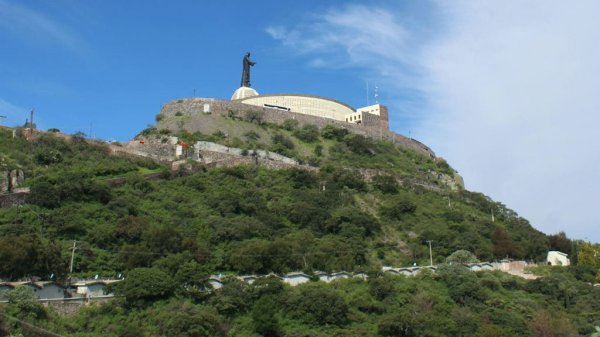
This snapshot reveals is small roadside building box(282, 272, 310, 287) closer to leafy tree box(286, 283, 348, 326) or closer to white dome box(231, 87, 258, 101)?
leafy tree box(286, 283, 348, 326)

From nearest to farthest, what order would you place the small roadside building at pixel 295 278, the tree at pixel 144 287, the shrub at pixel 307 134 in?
the tree at pixel 144 287, the small roadside building at pixel 295 278, the shrub at pixel 307 134

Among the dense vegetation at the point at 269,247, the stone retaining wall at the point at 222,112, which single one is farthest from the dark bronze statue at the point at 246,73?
the dense vegetation at the point at 269,247

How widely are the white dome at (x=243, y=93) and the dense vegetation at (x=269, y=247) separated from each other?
12.3 m

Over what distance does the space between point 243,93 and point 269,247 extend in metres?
35.2

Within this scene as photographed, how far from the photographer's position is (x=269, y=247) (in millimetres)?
37625

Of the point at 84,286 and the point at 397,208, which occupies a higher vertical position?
the point at 397,208

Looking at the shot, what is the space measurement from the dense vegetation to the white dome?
1231cm

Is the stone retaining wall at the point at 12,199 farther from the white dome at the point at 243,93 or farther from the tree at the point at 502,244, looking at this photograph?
the white dome at the point at 243,93

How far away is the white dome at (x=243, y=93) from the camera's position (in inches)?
2778

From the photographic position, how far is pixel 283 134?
209 feet

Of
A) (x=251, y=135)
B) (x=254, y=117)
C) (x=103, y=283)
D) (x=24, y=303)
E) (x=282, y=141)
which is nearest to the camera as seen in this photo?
(x=24, y=303)

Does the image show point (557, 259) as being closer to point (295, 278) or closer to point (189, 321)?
point (295, 278)

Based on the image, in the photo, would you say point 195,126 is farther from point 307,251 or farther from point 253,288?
point 253,288

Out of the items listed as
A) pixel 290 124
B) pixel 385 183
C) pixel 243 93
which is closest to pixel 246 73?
pixel 243 93
